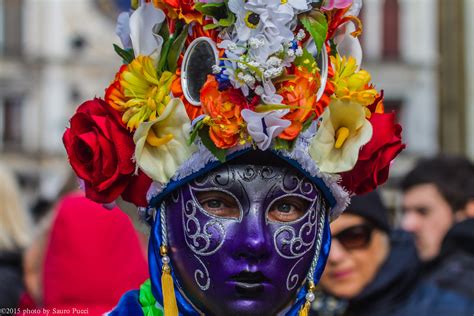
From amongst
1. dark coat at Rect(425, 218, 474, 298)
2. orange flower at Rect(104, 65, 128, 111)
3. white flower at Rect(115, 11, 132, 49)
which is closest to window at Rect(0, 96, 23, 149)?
dark coat at Rect(425, 218, 474, 298)

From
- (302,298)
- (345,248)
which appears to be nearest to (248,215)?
(302,298)

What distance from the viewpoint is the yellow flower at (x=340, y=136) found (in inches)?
108

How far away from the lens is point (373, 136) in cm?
281

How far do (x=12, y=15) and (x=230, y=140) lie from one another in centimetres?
2725

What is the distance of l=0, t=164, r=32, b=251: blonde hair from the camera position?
4.36m

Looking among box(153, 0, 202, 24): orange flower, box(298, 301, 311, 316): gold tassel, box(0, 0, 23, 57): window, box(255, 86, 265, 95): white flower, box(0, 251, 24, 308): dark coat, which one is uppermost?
box(153, 0, 202, 24): orange flower

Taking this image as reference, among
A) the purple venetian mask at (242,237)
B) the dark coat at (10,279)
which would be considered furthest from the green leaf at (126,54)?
the dark coat at (10,279)

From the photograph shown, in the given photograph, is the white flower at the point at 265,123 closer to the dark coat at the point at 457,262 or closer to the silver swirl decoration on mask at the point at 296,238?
the silver swirl decoration on mask at the point at 296,238

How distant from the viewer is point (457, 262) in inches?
170

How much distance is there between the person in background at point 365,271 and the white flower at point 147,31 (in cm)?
190

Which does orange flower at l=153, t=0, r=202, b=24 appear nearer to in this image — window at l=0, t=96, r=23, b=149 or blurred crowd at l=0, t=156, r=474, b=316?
blurred crowd at l=0, t=156, r=474, b=316

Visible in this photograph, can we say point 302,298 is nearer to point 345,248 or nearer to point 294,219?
point 294,219

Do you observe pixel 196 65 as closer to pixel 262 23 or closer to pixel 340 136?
pixel 262 23

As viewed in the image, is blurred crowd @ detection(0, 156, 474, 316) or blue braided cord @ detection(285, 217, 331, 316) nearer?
blue braided cord @ detection(285, 217, 331, 316)
